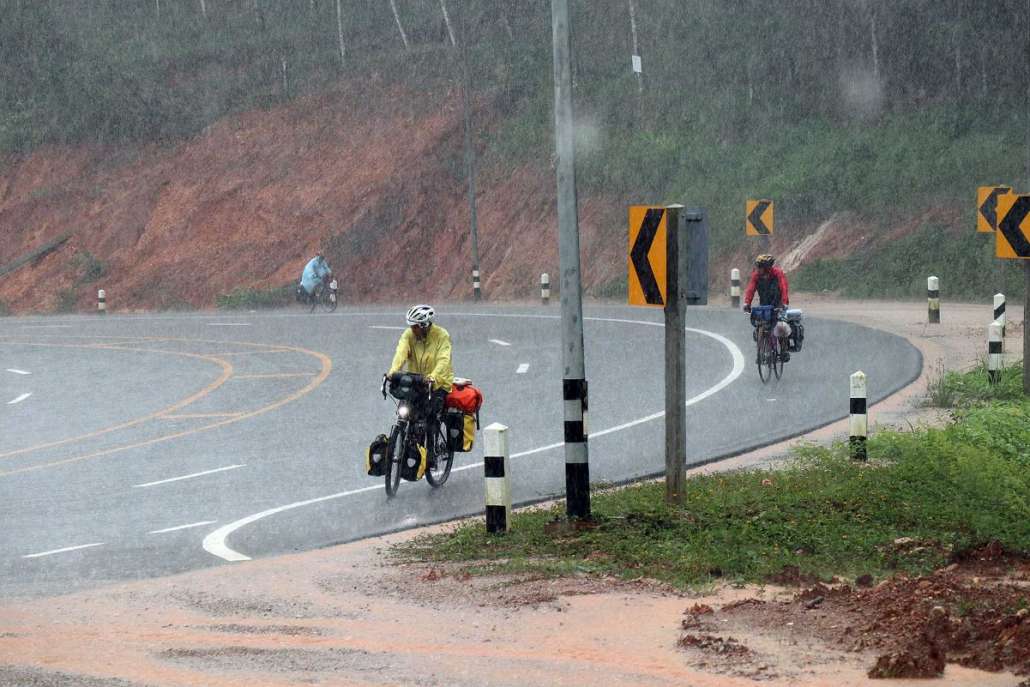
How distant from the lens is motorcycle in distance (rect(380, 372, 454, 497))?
46.0ft

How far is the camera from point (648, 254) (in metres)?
11.7

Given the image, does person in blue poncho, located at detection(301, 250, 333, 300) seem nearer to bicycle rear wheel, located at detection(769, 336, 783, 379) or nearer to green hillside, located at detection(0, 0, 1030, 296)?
green hillside, located at detection(0, 0, 1030, 296)

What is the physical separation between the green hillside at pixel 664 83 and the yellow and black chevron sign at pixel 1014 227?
20651 millimetres

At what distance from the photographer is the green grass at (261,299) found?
4941 cm

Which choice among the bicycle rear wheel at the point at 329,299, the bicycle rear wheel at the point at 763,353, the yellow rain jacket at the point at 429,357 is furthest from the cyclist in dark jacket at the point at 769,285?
the bicycle rear wheel at the point at 329,299

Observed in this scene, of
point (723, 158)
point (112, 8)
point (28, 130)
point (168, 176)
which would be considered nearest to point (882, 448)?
point (723, 158)

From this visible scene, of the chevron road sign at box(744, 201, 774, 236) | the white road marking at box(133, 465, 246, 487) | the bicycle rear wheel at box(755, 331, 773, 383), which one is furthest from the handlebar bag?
the chevron road sign at box(744, 201, 774, 236)

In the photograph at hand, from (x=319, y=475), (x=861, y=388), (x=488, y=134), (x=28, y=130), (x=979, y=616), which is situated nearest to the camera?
(x=979, y=616)

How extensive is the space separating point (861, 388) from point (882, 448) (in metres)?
0.63

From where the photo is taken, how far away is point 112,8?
76938 millimetres

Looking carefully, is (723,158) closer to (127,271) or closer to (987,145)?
(987,145)

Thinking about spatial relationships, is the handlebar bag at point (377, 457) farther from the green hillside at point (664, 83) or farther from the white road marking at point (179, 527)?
the green hillside at point (664, 83)

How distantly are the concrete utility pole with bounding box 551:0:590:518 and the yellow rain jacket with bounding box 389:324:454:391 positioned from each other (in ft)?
8.65

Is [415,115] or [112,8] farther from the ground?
[112,8]
